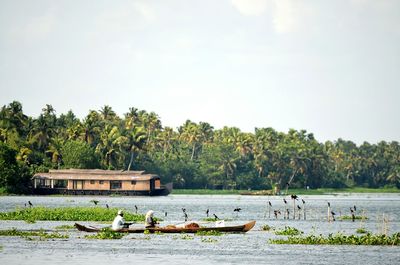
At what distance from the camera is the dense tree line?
14550 cm

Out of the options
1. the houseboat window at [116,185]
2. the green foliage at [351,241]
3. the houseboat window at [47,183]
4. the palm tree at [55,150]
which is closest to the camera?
the green foliage at [351,241]

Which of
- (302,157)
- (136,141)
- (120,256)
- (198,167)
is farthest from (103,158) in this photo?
(120,256)

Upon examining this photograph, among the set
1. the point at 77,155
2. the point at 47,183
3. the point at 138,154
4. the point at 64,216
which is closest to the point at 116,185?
the point at 77,155

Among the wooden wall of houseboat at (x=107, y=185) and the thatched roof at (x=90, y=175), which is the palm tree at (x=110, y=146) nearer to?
the thatched roof at (x=90, y=175)

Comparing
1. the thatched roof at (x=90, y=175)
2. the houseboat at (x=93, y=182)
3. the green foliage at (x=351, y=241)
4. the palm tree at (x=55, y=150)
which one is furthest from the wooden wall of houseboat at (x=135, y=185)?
the green foliage at (x=351, y=241)

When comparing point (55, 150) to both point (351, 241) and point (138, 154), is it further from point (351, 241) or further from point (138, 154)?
point (351, 241)

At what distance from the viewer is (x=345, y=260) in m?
44.4

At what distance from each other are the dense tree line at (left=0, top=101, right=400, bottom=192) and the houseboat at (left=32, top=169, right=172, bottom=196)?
324 cm

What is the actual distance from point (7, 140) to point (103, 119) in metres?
36.1

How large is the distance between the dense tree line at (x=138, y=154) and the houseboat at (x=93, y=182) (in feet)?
10.6

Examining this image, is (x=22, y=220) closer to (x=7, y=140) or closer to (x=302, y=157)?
(x=7, y=140)

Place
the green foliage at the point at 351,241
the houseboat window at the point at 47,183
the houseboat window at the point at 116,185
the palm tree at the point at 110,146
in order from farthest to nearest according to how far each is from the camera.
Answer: the palm tree at the point at 110,146
the houseboat window at the point at 116,185
the houseboat window at the point at 47,183
the green foliage at the point at 351,241

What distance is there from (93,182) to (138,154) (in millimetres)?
29783

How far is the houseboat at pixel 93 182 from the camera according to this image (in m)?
138
